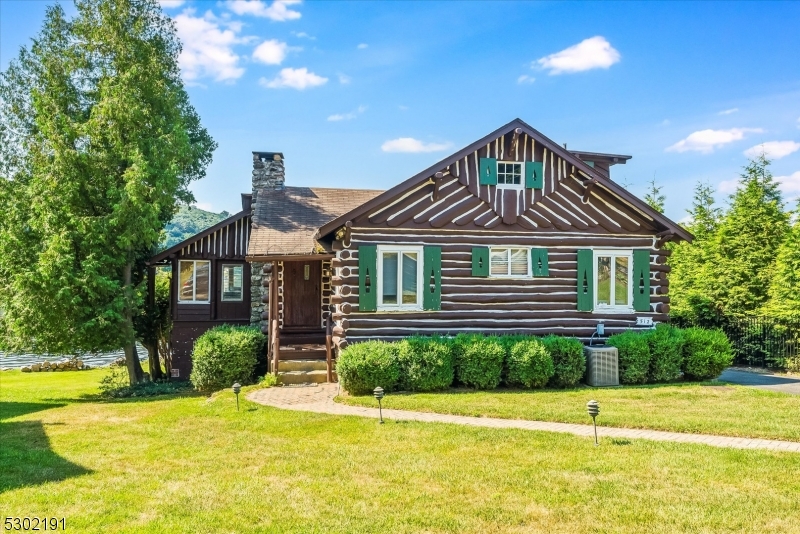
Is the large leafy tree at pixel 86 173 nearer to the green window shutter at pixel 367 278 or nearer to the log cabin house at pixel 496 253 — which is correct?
the log cabin house at pixel 496 253

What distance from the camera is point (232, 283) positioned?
20.2 meters

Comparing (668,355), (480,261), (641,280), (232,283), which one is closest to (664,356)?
(668,355)

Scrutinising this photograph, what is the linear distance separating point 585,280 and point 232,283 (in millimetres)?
11654

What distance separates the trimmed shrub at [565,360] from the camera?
1332cm

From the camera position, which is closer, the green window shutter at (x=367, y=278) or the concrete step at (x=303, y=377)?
the green window shutter at (x=367, y=278)

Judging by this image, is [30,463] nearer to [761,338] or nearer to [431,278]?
[431,278]

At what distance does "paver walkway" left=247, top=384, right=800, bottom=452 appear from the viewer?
8.45 meters

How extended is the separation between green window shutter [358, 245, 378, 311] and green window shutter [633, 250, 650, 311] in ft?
22.3

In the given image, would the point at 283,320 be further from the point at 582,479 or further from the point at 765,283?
the point at 765,283

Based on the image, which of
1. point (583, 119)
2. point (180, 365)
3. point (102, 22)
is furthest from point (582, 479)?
point (102, 22)

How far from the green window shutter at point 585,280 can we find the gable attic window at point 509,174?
7.94 ft

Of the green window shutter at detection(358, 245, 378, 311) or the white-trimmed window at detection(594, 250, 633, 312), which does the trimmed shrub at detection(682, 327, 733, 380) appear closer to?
the white-trimmed window at detection(594, 250, 633, 312)

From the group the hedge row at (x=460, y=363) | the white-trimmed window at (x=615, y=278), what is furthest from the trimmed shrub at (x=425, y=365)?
the white-trimmed window at (x=615, y=278)

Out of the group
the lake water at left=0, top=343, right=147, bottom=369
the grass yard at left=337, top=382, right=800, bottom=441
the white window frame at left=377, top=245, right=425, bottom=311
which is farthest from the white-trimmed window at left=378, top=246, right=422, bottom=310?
the lake water at left=0, top=343, right=147, bottom=369
